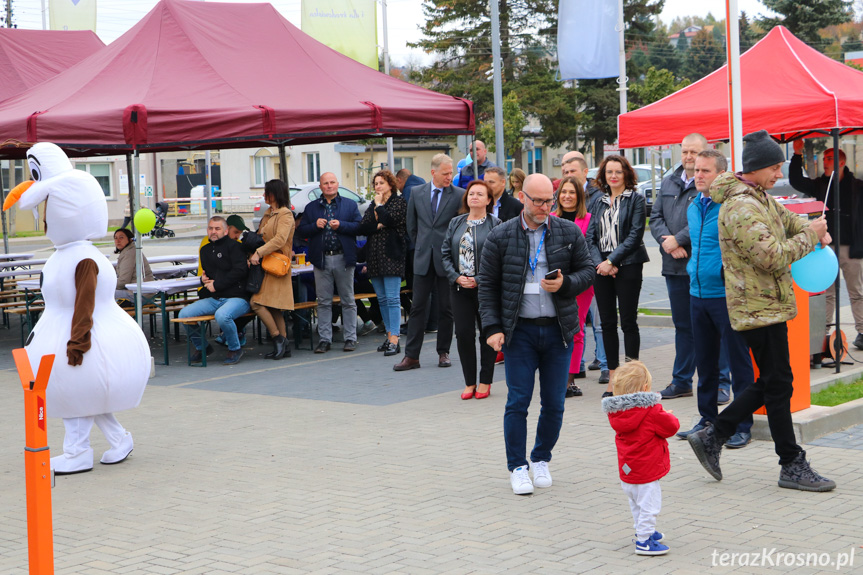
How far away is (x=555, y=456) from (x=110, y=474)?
3.03m

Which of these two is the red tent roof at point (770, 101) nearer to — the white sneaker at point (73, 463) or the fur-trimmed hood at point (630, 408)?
the fur-trimmed hood at point (630, 408)

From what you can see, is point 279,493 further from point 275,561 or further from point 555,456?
point 555,456

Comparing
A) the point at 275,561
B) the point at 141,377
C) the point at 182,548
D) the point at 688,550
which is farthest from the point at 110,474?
the point at 688,550

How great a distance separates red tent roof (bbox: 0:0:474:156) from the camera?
10.7 m

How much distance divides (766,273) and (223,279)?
6866mm

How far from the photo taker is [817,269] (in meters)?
6.43

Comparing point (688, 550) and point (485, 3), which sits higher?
point (485, 3)

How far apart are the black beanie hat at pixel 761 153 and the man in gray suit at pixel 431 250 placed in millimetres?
4584

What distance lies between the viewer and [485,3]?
4875 centimetres

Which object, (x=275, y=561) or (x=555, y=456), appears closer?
(x=275, y=561)

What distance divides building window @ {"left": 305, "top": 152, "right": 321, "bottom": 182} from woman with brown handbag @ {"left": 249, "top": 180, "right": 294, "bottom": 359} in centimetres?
4528

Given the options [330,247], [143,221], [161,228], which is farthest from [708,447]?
[161,228]

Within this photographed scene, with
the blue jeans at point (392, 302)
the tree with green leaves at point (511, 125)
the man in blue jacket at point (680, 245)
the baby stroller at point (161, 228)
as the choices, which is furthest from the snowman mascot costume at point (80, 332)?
the tree with green leaves at point (511, 125)

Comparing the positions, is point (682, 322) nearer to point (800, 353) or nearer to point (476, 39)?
point (800, 353)
